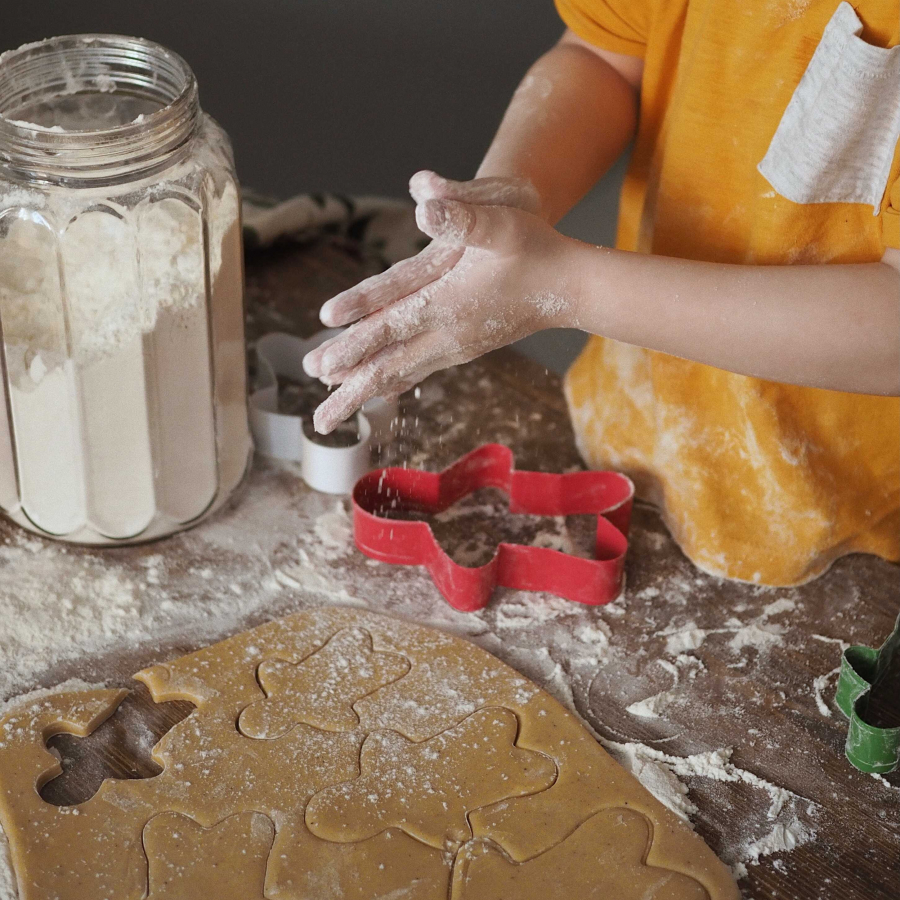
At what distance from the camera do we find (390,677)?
0.77 metres

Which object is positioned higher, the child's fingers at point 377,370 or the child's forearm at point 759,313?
the child's forearm at point 759,313

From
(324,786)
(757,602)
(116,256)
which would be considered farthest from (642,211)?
(324,786)

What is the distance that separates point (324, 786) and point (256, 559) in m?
0.24

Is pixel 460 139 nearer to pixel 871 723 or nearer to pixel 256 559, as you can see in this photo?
pixel 256 559

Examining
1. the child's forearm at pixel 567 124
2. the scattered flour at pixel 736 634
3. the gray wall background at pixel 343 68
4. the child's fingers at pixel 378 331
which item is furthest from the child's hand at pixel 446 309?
the gray wall background at pixel 343 68

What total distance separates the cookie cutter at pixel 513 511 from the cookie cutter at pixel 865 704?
185 mm

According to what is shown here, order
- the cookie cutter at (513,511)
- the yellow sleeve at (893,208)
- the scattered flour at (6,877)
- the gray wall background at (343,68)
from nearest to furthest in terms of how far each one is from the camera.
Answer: the scattered flour at (6,877), the yellow sleeve at (893,208), the cookie cutter at (513,511), the gray wall background at (343,68)

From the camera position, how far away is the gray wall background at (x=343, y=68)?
1.48m

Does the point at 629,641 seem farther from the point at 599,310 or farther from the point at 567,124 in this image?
the point at 567,124

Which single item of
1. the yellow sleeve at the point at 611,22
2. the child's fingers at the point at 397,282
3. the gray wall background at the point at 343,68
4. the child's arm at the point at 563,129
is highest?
the yellow sleeve at the point at 611,22

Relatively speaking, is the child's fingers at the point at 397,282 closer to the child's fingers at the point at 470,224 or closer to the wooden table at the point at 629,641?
the child's fingers at the point at 470,224

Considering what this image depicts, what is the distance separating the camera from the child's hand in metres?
0.71

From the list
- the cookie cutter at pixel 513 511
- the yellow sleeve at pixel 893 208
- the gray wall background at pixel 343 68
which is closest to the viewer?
the yellow sleeve at pixel 893 208

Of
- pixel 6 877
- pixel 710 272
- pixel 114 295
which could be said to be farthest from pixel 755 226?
pixel 6 877
